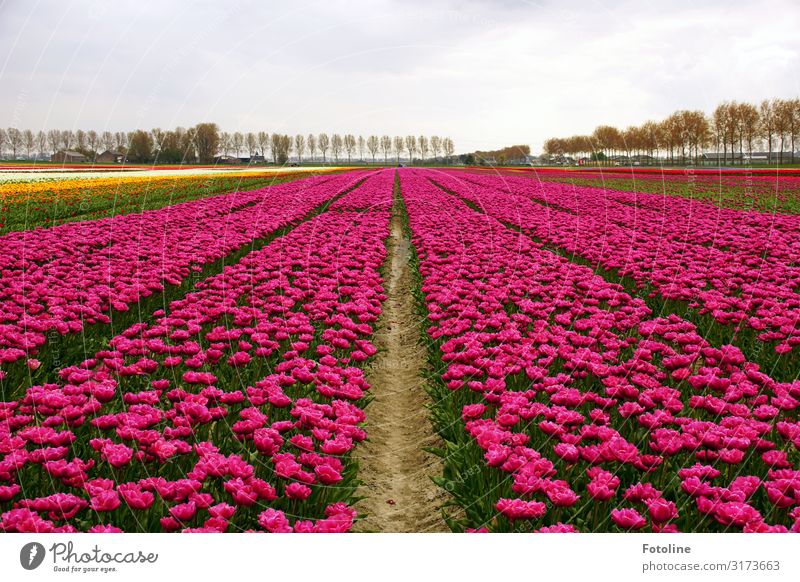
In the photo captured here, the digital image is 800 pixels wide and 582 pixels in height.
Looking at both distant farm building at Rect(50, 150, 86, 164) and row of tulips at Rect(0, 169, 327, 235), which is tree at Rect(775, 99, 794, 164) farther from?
distant farm building at Rect(50, 150, 86, 164)

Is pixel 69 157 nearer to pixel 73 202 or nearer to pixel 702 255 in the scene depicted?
pixel 73 202

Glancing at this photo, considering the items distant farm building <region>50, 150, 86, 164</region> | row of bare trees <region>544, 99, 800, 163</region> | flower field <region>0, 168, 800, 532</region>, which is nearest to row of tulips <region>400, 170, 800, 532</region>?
flower field <region>0, 168, 800, 532</region>

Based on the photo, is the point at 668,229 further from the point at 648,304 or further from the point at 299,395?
the point at 299,395

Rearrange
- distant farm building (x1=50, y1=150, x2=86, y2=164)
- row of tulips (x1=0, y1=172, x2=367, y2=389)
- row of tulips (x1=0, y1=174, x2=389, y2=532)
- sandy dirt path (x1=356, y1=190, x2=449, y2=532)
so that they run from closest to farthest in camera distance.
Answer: row of tulips (x1=0, y1=174, x2=389, y2=532) → sandy dirt path (x1=356, y1=190, x2=449, y2=532) → row of tulips (x1=0, y1=172, x2=367, y2=389) → distant farm building (x1=50, y1=150, x2=86, y2=164)

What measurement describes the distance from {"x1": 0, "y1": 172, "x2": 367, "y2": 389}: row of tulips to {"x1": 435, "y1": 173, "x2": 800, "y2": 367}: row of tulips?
8107 mm

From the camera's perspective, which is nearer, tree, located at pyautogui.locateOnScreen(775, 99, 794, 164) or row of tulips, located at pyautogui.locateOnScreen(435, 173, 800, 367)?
row of tulips, located at pyautogui.locateOnScreen(435, 173, 800, 367)

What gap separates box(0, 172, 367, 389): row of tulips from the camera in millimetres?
6664

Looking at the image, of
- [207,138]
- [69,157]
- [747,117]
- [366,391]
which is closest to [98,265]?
[366,391]

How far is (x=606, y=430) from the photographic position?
163 inches
